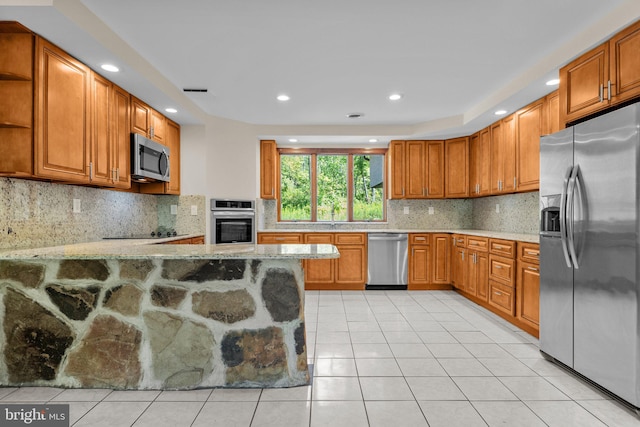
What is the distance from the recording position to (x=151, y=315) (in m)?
2.22

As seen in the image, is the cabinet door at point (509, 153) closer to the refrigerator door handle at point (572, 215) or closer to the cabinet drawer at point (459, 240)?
the cabinet drawer at point (459, 240)

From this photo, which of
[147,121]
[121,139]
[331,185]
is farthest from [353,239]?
[121,139]

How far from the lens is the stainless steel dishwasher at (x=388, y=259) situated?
5191 millimetres

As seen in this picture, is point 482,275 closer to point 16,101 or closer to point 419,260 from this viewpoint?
point 419,260

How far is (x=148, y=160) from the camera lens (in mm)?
3709

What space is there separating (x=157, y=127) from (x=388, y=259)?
3510 mm

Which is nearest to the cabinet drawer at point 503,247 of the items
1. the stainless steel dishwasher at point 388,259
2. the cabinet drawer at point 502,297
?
the cabinet drawer at point 502,297

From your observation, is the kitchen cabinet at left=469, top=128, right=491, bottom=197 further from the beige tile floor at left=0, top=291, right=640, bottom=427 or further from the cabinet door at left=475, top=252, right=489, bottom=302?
the beige tile floor at left=0, top=291, right=640, bottom=427

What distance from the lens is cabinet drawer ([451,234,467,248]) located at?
470cm

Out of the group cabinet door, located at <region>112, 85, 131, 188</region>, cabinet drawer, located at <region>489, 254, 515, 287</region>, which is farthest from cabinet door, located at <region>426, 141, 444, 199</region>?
cabinet door, located at <region>112, 85, 131, 188</region>

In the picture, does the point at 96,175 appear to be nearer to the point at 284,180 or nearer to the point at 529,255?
the point at 284,180

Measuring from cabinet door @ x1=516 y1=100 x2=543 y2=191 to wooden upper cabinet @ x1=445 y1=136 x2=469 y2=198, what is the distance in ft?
4.20

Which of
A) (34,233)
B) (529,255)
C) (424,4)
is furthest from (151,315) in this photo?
(529,255)

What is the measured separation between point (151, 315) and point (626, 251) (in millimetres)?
2835
